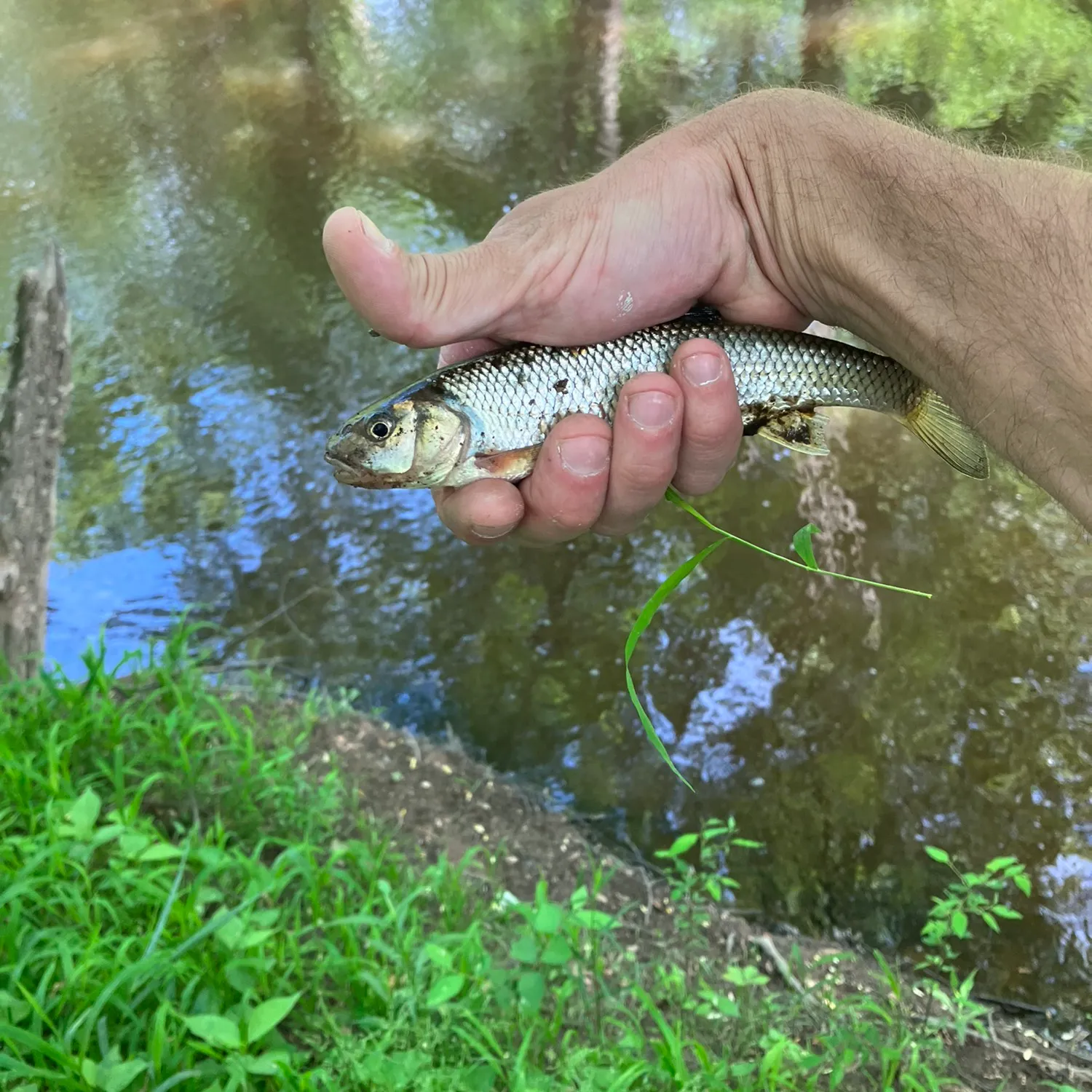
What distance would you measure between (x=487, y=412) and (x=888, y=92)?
41.0 ft

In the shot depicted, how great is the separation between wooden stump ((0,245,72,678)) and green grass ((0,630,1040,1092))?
39cm

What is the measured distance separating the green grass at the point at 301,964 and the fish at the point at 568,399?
1448 millimetres

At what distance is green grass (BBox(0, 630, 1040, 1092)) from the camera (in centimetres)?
239

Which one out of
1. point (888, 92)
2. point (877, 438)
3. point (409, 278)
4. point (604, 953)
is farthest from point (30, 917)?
point (888, 92)

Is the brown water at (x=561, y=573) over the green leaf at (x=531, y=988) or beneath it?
beneath

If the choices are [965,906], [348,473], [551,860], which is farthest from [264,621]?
[965,906]

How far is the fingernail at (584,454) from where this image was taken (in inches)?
98.3

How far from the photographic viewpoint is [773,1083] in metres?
2.66

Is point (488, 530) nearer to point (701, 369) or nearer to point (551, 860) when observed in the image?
point (701, 369)

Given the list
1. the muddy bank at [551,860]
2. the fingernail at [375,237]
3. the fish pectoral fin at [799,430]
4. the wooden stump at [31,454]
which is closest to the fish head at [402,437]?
the fingernail at [375,237]

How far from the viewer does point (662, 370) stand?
2549 mm

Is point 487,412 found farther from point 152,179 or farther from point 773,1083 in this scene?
point 152,179

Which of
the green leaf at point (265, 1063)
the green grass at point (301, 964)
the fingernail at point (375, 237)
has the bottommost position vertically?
the green grass at point (301, 964)

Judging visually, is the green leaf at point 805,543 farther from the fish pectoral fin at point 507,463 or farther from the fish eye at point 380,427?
the fish eye at point 380,427
